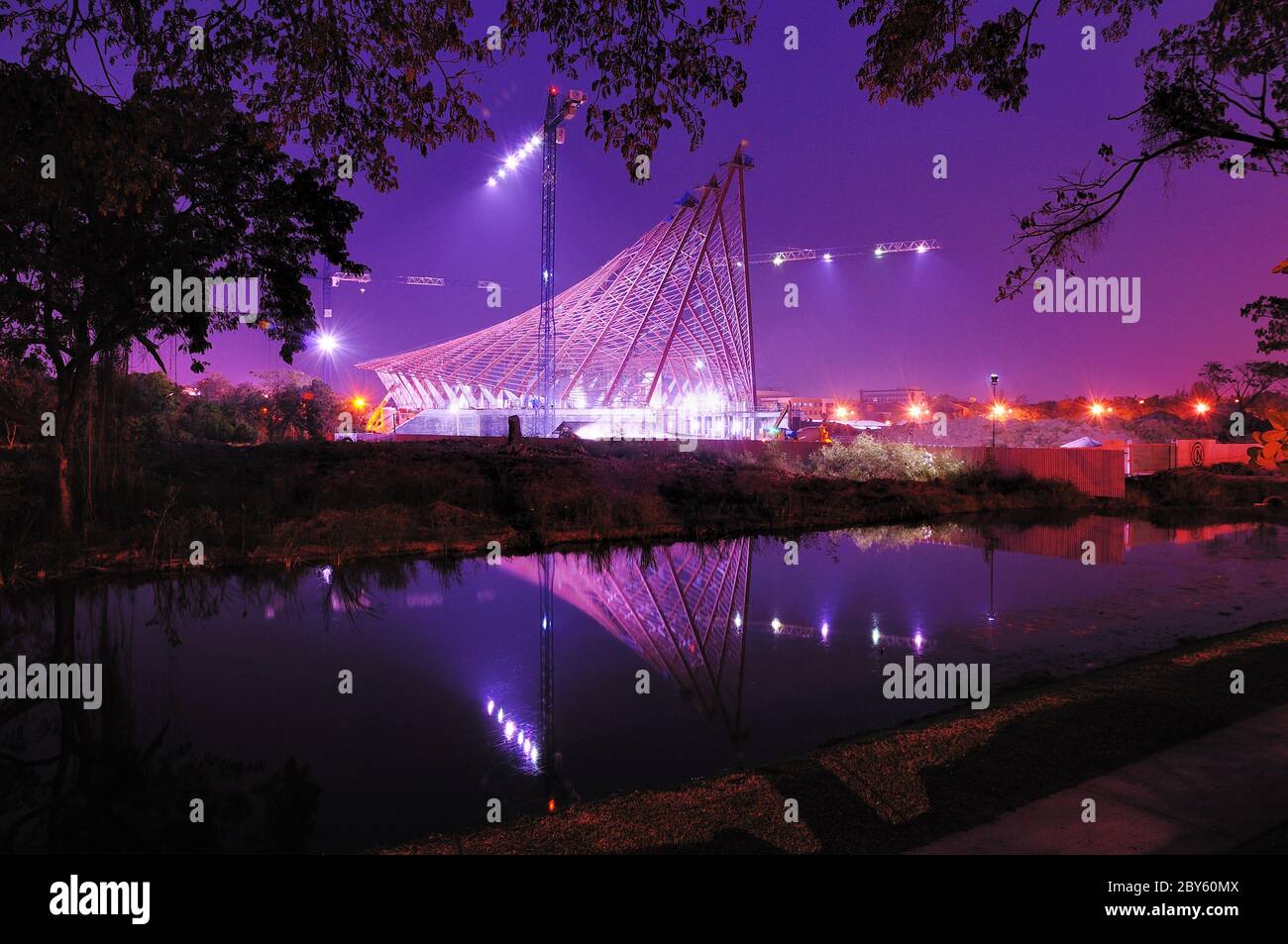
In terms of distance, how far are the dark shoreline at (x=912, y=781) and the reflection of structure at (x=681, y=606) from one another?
1.35m

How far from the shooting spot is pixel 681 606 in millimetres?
9664

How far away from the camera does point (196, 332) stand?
1191cm

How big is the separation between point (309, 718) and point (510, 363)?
5804 cm

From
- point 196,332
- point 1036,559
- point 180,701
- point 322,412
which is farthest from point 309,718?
point 322,412

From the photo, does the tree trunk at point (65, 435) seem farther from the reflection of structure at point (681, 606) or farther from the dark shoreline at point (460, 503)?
the reflection of structure at point (681, 606)

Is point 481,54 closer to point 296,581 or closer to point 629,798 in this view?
point 629,798

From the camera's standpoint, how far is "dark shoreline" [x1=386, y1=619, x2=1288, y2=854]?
11.7 ft

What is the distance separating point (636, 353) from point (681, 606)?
53098mm

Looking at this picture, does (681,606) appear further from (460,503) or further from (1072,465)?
(1072,465)

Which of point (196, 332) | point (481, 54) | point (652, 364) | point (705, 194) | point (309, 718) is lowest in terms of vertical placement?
point (309, 718)

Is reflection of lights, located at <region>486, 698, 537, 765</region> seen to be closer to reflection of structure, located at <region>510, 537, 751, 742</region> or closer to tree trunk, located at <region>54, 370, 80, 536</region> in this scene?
reflection of structure, located at <region>510, 537, 751, 742</region>

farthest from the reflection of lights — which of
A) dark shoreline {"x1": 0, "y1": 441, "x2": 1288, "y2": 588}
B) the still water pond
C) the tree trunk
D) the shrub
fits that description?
the shrub

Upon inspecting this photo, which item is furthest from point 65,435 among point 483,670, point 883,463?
point 883,463

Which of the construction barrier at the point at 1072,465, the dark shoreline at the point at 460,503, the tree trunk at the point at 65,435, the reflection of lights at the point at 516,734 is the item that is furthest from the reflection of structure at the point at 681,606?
the construction barrier at the point at 1072,465
